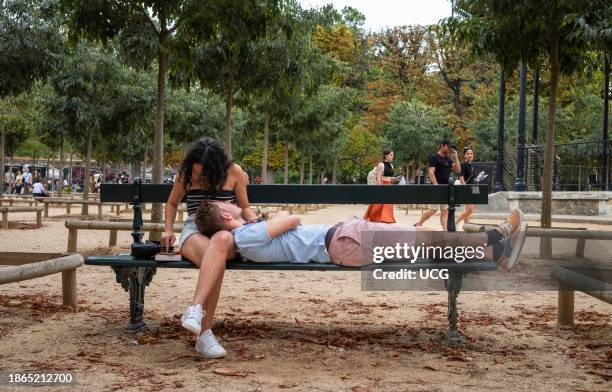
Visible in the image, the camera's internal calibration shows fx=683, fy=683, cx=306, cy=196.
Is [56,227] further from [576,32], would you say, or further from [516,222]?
[516,222]

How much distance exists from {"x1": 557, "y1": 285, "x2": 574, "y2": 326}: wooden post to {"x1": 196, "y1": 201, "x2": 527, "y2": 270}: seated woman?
1.01 m

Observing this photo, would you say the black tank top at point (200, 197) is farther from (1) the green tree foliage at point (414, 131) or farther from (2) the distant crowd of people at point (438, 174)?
(1) the green tree foliage at point (414, 131)

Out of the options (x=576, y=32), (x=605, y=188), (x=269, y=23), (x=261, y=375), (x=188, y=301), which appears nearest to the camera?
(x=261, y=375)

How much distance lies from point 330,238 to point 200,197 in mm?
907

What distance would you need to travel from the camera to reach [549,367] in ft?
12.8

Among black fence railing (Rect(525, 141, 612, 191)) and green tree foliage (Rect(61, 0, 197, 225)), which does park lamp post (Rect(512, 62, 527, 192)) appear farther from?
green tree foliage (Rect(61, 0, 197, 225))

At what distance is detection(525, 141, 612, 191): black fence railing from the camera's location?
61.2 feet

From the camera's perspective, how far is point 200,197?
4469mm

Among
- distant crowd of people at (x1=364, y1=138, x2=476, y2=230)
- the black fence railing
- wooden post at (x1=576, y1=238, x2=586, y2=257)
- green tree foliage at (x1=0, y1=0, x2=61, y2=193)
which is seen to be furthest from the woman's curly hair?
the black fence railing

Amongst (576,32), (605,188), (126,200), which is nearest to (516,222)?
(126,200)

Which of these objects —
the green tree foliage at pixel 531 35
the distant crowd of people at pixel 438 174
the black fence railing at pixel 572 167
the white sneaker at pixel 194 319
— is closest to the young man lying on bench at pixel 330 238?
the white sneaker at pixel 194 319

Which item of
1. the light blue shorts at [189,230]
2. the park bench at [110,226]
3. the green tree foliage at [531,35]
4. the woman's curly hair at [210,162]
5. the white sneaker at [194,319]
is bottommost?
the white sneaker at [194,319]

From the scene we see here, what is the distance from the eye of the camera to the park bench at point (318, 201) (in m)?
4.19

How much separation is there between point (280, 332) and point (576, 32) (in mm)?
5495
